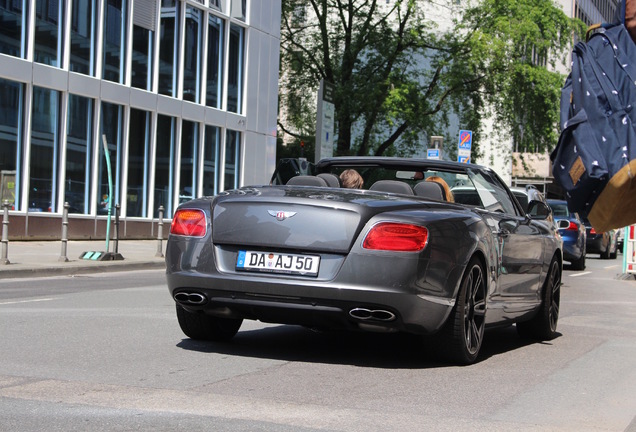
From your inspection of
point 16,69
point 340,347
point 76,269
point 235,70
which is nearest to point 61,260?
point 76,269

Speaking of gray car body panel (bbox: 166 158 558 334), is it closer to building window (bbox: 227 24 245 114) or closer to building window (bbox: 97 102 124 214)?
building window (bbox: 97 102 124 214)

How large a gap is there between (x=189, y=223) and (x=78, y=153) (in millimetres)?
19663

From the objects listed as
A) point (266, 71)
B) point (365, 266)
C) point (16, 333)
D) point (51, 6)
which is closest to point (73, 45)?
point (51, 6)

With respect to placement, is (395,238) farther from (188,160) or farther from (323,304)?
(188,160)

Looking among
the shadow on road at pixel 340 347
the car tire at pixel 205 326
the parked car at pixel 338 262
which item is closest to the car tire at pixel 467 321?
the parked car at pixel 338 262

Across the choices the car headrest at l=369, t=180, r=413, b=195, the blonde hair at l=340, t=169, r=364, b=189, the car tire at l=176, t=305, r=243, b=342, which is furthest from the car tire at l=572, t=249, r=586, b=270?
the car tire at l=176, t=305, r=243, b=342

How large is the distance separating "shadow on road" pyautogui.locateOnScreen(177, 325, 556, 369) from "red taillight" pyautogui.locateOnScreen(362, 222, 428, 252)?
0.77 metres

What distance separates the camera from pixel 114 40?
90.7 ft

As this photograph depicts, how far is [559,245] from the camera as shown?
9484mm

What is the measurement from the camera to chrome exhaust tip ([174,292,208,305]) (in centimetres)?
686

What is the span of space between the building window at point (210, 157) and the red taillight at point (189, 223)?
25.4m

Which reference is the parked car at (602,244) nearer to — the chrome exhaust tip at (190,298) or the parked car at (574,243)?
the parked car at (574,243)

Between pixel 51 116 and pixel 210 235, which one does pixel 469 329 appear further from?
pixel 51 116

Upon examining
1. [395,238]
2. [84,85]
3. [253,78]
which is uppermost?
[253,78]
